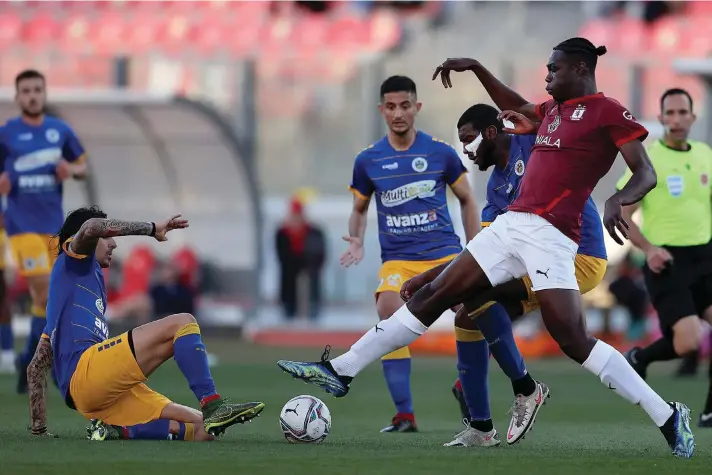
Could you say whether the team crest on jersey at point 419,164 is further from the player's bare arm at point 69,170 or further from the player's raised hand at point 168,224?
the player's bare arm at point 69,170

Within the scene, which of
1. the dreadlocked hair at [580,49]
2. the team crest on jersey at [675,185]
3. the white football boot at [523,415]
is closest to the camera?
the dreadlocked hair at [580,49]

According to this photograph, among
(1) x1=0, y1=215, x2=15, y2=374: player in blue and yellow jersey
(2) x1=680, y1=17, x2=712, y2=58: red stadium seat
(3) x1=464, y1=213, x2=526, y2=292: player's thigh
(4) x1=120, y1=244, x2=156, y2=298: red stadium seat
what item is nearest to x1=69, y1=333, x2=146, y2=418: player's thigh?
(3) x1=464, y1=213, x2=526, y2=292: player's thigh

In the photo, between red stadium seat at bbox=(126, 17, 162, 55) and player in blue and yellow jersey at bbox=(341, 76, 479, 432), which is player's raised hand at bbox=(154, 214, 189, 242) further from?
red stadium seat at bbox=(126, 17, 162, 55)

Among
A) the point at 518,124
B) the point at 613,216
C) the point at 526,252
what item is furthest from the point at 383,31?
the point at 613,216

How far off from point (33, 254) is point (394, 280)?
3.60m

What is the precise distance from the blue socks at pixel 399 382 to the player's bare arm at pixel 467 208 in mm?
938

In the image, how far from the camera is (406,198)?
9.19 meters

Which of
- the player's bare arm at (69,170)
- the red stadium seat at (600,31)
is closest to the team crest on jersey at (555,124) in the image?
the player's bare arm at (69,170)

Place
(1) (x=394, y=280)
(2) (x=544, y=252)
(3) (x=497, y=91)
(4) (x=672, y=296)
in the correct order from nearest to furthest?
(2) (x=544, y=252) < (3) (x=497, y=91) < (1) (x=394, y=280) < (4) (x=672, y=296)

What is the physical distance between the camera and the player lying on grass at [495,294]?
754 centimetres

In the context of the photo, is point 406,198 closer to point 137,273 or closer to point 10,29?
point 137,273

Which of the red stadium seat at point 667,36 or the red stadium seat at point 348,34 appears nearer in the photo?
the red stadium seat at point 667,36

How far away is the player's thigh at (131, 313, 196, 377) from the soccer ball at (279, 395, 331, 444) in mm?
667

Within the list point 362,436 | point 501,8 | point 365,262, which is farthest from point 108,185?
point 362,436
